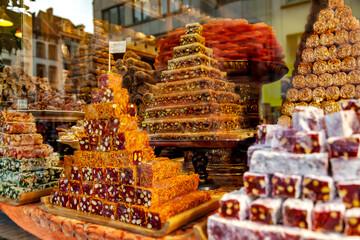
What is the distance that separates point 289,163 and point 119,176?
89cm

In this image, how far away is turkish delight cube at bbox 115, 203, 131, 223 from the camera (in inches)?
59.0

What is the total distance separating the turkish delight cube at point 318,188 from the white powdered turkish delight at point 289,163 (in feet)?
0.08

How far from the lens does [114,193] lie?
5.21ft

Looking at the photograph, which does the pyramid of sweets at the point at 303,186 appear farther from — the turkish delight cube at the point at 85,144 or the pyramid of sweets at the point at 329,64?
the pyramid of sweets at the point at 329,64

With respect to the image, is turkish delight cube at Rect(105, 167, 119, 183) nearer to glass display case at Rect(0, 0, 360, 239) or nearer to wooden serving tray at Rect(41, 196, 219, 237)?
glass display case at Rect(0, 0, 360, 239)

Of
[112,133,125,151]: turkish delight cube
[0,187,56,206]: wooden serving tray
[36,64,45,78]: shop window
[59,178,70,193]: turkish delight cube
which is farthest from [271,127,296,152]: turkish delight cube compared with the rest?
[36,64,45,78]: shop window

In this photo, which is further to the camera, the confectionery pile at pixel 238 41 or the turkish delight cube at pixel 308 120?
the confectionery pile at pixel 238 41

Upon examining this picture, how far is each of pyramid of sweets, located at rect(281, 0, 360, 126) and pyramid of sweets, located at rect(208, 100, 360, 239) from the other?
3.74 ft

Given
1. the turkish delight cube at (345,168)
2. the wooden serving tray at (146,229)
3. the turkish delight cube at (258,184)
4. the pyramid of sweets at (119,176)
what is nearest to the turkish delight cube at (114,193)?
the pyramid of sweets at (119,176)

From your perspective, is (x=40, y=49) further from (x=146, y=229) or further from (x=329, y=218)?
(x=329, y=218)

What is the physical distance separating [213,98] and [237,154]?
904 millimetres

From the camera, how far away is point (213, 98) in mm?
2348

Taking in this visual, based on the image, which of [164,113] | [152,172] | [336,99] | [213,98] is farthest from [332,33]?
[152,172]

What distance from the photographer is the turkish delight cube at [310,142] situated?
108 cm
